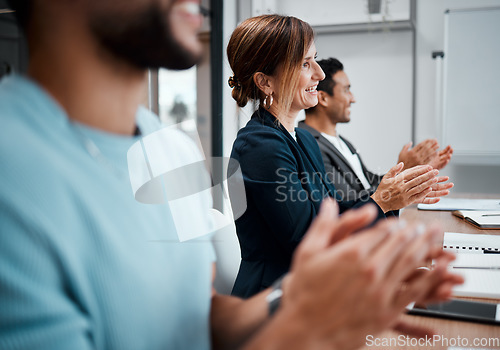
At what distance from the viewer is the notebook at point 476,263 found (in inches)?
31.6

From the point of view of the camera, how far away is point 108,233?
1.32 feet

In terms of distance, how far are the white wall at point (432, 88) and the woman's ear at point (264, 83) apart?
7.37 feet

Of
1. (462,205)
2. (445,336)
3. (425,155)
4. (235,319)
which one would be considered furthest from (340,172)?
(235,319)

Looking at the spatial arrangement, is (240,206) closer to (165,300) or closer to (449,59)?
(165,300)

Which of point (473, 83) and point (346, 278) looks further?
point (473, 83)

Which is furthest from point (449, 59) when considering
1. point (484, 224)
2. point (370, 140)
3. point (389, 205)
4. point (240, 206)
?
point (240, 206)

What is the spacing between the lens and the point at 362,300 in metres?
0.38

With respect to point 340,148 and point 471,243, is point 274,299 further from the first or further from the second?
point 340,148

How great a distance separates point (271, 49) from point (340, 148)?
3.82 ft

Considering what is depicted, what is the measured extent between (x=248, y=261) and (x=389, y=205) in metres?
0.41

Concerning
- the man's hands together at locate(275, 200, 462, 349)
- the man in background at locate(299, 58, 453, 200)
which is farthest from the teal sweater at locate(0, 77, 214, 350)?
the man in background at locate(299, 58, 453, 200)

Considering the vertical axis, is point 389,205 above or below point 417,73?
below

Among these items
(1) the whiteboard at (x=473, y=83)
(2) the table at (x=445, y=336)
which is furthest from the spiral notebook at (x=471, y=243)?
(1) the whiteboard at (x=473, y=83)

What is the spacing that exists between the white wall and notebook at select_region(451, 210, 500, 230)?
160 cm
